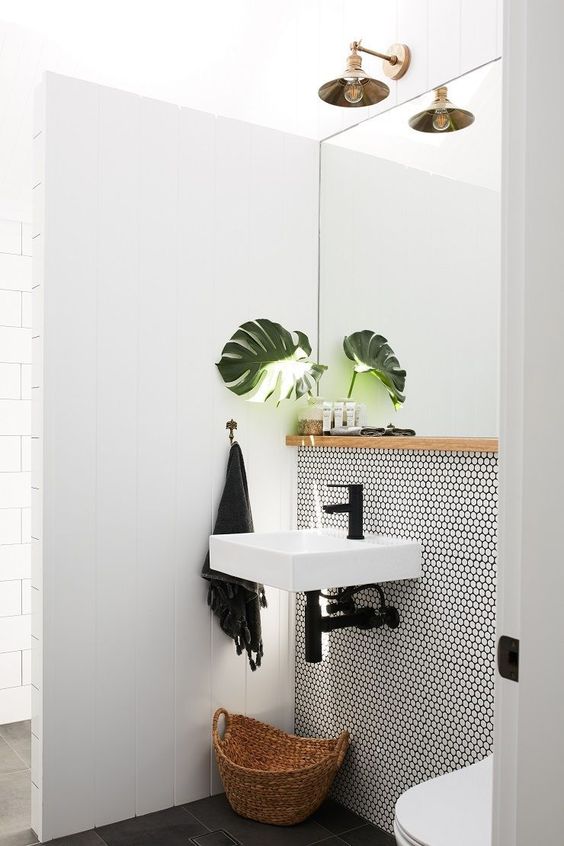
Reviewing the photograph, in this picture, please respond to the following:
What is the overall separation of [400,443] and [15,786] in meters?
1.87

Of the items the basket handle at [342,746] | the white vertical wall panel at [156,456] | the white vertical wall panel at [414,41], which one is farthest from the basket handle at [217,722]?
the white vertical wall panel at [414,41]

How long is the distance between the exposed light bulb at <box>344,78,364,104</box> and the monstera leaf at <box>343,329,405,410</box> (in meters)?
0.79

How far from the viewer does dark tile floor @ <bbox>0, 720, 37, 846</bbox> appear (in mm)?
2538

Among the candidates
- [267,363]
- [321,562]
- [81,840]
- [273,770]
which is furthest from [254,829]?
[267,363]

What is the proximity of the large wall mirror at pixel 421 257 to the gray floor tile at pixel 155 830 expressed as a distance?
149 centimetres

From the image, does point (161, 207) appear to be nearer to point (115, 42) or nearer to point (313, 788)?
point (115, 42)

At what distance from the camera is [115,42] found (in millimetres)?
3291

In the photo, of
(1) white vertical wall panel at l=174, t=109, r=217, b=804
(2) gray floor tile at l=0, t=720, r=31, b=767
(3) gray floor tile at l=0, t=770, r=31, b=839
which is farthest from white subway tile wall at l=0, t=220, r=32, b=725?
(1) white vertical wall panel at l=174, t=109, r=217, b=804

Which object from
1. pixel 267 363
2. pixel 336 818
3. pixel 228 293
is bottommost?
pixel 336 818

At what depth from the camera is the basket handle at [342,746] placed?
2.63 metres

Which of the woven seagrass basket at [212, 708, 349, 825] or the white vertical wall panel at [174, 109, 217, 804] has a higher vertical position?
the white vertical wall panel at [174, 109, 217, 804]

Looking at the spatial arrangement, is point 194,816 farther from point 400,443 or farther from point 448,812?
point 400,443

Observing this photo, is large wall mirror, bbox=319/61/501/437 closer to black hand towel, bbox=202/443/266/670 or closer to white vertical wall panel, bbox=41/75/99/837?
black hand towel, bbox=202/443/266/670

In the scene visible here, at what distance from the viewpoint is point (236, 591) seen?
2748 millimetres
